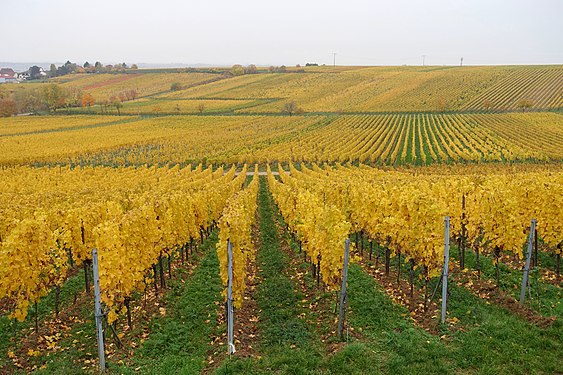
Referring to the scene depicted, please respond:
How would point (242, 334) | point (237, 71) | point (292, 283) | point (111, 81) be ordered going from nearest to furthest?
point (242, 334) < point (292, 283) < point (111, 81) < point (237, 71)

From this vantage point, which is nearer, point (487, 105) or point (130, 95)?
point (487, 105)

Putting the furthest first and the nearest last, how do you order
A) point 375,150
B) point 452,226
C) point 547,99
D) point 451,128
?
point 547,99 < point 451,128 < point 375,150 < point 452,226

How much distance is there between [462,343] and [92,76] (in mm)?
200220

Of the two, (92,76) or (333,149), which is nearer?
(333,149)

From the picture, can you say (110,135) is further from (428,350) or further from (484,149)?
(428,350)

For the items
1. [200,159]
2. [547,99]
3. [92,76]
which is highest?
[92,76]

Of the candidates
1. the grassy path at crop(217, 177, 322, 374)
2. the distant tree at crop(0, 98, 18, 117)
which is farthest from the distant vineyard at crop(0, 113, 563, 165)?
the grassy path at crop(217, 177, 322, 374)

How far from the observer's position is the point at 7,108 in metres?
101

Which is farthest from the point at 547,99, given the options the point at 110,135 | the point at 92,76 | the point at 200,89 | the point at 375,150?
the point at 92,76

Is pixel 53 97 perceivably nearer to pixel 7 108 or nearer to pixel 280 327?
pixel 7 108

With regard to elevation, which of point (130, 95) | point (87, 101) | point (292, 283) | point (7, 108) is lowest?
point (292, 283)

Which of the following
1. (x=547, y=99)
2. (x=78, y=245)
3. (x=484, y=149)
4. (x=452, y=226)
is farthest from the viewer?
(x=547, y=99)

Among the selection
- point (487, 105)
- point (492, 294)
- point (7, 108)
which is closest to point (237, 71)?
point (7, 108)

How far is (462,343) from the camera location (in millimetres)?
8672
